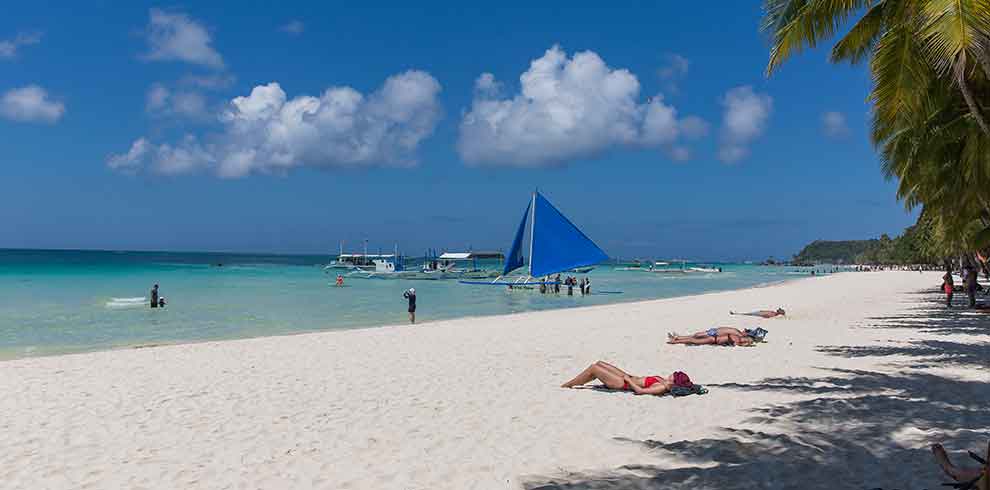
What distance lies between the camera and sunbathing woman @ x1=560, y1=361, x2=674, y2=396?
7.68 metres

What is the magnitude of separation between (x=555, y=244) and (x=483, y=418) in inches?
1067

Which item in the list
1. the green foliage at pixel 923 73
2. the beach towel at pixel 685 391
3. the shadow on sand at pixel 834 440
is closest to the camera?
the shadow on sand at pixel 834 440

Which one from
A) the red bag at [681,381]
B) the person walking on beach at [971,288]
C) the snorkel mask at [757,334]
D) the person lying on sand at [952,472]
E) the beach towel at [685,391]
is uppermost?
the person walking on beach at [971,288]

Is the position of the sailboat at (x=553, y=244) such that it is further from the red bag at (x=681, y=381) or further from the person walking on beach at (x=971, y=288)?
the red bag at (x=681, y=381)

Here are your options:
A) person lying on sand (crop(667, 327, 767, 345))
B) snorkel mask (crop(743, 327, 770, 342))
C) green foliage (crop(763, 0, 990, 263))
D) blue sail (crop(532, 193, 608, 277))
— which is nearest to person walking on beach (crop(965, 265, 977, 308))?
green foliage (crop(763, 0, 990, 263))

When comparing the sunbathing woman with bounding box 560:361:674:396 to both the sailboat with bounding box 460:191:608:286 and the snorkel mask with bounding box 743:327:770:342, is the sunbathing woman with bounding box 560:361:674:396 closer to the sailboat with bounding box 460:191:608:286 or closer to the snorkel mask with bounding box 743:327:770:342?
the snorkel mask with bounding box 743:327:770:342

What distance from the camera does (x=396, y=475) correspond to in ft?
16.1

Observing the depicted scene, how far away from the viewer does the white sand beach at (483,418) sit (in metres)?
4.88

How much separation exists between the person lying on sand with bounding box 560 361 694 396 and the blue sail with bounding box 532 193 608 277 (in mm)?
24716

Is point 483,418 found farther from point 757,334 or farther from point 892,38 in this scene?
point 757,334

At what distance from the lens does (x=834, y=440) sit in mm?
5613

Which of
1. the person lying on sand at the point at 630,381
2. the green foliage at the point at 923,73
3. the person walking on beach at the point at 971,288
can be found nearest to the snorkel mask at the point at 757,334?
the green foliage at the point at 923,73

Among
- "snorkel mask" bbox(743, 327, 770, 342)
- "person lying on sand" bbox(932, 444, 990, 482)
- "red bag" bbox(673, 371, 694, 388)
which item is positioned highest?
"person lying on sand" bbox(932, 444, 990, 482)

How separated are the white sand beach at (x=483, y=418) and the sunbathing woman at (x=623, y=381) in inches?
6.8
